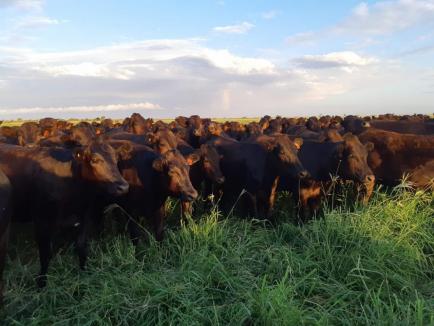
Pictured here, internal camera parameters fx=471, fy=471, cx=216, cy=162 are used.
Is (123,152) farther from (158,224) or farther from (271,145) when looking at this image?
(271,145)

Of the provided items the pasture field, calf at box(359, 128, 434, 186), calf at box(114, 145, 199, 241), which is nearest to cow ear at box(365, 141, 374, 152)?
calf at box(359, 128, 434, 186)

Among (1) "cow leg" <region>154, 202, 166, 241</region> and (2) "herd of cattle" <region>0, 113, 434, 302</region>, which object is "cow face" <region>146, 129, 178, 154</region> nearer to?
(2) "herd of cattle" <region>0, 113, 434, 302</region>

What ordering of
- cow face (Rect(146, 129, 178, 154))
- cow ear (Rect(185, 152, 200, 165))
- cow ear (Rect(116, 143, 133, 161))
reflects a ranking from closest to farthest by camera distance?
cow ear (Rect(116, 143, 133, 161))
cow ear (Rect(185, 152, 200, 165))
cow face (Rect(146, 129, 178, 154))

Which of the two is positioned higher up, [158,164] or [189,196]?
[158,164]

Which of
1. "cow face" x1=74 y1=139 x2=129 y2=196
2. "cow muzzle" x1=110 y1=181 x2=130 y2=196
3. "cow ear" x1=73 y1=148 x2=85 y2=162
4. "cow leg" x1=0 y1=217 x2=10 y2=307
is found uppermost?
"cow ear" x1=73 y1=148 x2=85 y2=162

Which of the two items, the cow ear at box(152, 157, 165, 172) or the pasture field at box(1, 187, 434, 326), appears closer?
the pasture field at box(1, 187, 434, 326)

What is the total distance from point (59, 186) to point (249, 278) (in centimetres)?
268

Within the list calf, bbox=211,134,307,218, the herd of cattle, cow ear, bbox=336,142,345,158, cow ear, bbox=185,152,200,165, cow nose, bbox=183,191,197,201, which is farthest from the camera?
cow ear, bbox=336,142,345,158

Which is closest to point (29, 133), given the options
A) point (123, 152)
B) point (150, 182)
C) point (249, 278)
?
point (123, 152)

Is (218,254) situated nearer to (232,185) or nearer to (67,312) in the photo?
(67,312)

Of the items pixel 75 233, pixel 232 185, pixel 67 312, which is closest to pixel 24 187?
pixel 75 233

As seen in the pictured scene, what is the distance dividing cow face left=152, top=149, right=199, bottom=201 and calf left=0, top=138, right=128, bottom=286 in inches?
27.6

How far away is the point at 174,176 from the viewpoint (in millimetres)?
6438

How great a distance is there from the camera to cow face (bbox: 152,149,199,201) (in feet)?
21.0
